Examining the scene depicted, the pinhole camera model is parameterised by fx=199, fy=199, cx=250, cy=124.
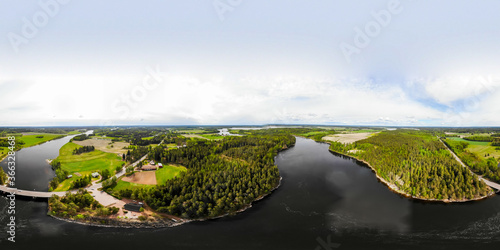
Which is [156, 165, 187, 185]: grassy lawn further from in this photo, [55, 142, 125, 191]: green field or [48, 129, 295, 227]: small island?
[55, 142, 125, 191]: green field

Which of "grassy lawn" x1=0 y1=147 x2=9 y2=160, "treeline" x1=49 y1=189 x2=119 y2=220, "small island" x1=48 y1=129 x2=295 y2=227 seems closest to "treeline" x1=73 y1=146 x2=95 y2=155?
"grassy lawn" x1=0 y1=147 x2=9 y2=160

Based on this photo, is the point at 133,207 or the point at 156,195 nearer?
the point at 133,207

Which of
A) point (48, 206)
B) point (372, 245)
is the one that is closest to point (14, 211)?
point (48, 206)

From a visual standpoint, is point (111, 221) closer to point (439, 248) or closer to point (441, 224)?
point (439, 248)

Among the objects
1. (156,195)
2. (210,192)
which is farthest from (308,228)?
(156,195)

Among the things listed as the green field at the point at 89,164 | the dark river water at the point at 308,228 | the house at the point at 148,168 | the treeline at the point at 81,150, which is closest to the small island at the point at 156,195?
the house at the point at 148,168

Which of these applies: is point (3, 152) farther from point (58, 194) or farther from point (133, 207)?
point (133, 207)
